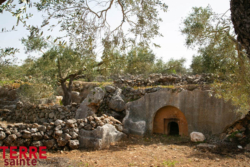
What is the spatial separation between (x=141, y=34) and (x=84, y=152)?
14.4 ft

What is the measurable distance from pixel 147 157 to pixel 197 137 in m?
2.85

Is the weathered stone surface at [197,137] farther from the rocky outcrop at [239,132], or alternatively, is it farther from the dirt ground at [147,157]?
the rocky outcrop at [239,132]

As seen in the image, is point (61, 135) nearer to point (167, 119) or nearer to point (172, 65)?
point (167, 119)

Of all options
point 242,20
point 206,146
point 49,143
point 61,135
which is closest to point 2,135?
point 49,143

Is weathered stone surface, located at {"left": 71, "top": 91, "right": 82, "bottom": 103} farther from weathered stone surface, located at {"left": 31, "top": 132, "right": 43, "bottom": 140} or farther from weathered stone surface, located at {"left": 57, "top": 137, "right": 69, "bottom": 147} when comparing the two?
weathered stone surface, located at {"left": 57, "top": 137, "right": 69, "bottom": 147}

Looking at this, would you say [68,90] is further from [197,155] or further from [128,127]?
[197,155]

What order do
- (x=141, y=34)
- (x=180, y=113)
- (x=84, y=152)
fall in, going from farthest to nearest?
(x=180, y=113)
(x=84, y=152)
(x=141, y=34)

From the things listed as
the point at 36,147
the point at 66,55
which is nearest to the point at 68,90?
the point at 66,55

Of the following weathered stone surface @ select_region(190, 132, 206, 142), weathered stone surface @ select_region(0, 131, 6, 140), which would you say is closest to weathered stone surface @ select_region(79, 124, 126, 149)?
weathered stone surface @ select_region(0, 131, 6, 140)

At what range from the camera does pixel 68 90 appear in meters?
14.4

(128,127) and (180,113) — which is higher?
(180,113)

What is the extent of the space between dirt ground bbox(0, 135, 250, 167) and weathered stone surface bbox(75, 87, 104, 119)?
3729 mm

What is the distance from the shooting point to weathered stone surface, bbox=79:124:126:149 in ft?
25.1

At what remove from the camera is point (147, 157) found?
6.59m
